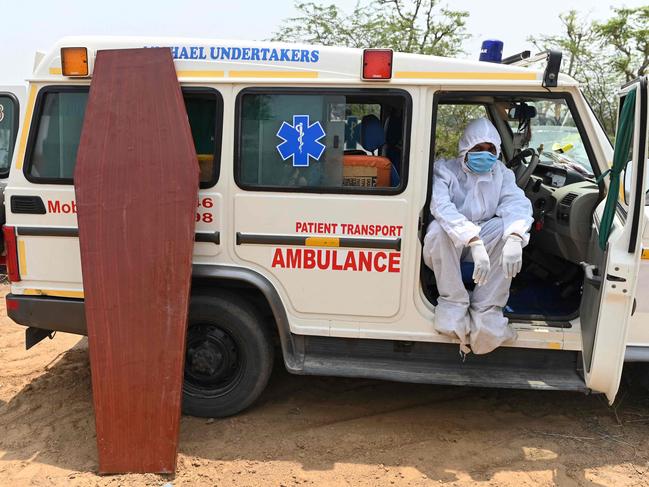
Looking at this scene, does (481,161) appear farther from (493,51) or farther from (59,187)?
(59,187)

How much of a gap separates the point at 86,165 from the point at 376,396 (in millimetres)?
2284

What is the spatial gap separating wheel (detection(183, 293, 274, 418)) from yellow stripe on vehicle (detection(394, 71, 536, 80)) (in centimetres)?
159

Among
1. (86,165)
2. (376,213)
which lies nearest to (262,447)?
(376,213)

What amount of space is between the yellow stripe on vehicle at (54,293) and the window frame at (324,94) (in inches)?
46.1

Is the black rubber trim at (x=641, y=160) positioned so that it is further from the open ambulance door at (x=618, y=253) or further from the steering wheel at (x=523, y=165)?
the steering wheel at (x=523, y=165)

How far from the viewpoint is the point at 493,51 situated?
346 cm

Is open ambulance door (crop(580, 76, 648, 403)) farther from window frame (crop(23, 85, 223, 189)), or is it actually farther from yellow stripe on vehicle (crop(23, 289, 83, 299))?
yellow stripe on vehicle (crop(23, 289, 83, 299))

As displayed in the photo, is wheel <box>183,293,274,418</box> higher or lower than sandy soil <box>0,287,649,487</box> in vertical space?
higher

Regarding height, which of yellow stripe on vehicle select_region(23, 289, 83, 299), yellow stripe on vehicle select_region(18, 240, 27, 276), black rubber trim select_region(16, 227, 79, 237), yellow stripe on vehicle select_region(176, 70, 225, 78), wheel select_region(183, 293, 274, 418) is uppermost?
yellow stripe on vehicle select_region(176, 70, 225, 78)

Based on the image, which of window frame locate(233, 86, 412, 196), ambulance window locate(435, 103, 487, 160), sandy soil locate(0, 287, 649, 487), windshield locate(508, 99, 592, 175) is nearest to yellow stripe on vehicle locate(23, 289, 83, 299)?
sandy soil locate(0, 287, 649, 487)

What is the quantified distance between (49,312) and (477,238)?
8.17ft

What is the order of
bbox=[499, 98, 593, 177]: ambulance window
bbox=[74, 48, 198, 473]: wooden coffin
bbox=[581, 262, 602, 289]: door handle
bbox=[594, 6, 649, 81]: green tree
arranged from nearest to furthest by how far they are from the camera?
bbox=[581, 262, 602, 289]: door handle
bbox=[74, 48, 198, 473]: wooden coffin
bbox=[499, 98, 593, 177]: ambulance window
bbox=[594, 6, 649, 81]: green tree

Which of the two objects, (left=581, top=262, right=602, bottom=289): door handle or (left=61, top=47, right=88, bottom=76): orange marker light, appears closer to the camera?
(left=581, top=262, right=602, bottom=289): door handle

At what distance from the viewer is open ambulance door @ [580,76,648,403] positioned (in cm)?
271
